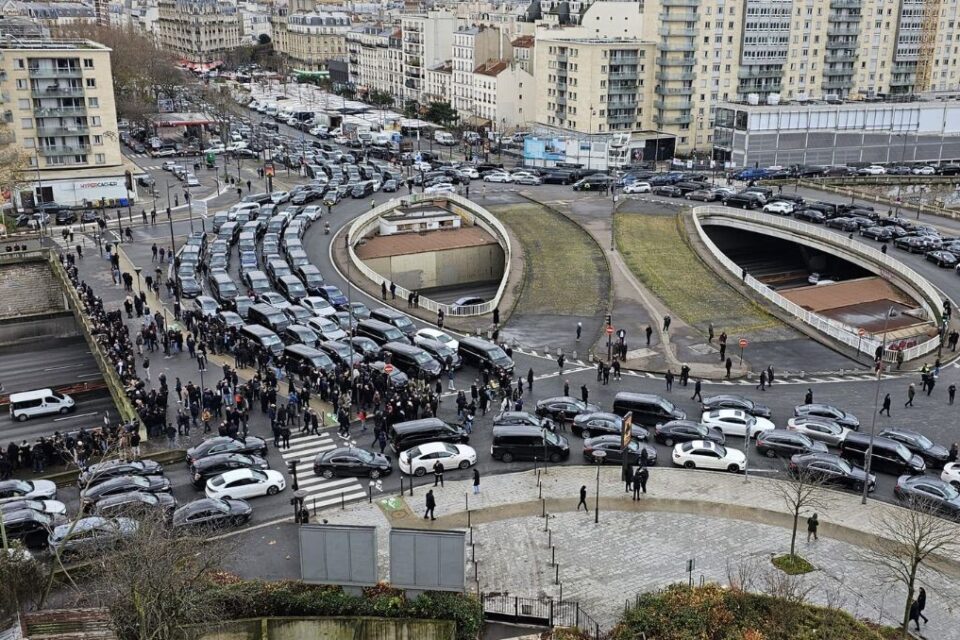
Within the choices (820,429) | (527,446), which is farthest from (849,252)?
(527,446)

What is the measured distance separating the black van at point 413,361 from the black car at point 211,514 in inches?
612

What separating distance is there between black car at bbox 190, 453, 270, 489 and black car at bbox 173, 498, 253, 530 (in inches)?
105

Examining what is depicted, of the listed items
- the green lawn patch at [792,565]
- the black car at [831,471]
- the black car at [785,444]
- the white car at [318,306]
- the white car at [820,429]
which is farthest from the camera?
the white car at [318,306]

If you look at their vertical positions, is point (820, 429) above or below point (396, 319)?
below

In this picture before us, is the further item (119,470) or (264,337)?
(264,337)

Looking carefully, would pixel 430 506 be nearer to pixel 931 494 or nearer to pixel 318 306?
pixel 931 494

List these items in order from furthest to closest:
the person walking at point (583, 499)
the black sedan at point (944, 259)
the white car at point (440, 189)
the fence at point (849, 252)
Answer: the white car at point (440, 189) < the black sedan at point (944, 259) < the fence at point (849, 252) < the person walking at point (583, 499)

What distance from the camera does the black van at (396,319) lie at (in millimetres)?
54500

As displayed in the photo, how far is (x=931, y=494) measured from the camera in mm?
35000

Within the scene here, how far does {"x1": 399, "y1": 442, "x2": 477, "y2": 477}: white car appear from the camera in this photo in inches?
1471

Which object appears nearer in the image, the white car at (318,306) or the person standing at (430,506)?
the person standing at (430,506)

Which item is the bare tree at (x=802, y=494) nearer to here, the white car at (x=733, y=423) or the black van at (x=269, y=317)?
the white car at (x=733, y=423)

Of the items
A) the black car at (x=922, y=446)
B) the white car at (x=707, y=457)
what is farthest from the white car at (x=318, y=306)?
the black car at (x=922, y=446)

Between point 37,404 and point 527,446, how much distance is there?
28.0 m
